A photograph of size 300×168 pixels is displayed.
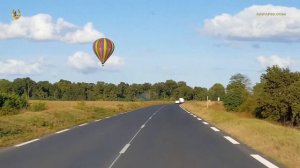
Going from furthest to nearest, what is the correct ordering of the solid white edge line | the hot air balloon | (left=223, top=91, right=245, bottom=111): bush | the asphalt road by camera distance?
(left=223, top=91, right=245, bottom=111): bush → the hot air balloon → the solid white edge line → the asphalt road

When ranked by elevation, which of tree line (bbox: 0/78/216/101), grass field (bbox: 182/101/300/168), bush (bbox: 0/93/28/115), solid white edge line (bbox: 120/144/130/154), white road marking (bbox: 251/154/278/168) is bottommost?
white road marking (bbox: 251/154/278/168)

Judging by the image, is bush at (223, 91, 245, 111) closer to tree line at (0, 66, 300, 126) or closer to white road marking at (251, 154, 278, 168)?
tree line at (0, 66, 300, 126)

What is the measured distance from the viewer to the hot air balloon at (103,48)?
5002 cm

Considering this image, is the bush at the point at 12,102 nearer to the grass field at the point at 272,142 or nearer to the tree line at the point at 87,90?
the grass field at the point at 272,142

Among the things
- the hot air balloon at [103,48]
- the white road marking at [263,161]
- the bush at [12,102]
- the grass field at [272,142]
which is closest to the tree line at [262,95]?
the bush at [12,102]

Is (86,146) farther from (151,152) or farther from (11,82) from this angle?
(11,82)

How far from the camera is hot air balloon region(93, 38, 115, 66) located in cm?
5002

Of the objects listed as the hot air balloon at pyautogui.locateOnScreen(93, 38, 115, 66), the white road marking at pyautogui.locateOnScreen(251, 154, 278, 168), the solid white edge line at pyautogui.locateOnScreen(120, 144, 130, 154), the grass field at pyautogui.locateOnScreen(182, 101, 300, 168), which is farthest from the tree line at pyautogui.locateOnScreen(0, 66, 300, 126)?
the white road marking at pyautogui.locateOnScreen(251, 154, 278, 168)

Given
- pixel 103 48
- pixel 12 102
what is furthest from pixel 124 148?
pixel 103 48

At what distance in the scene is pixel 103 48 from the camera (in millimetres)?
50156

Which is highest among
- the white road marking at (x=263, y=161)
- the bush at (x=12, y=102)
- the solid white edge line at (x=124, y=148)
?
the bush at (x=12, y=102)

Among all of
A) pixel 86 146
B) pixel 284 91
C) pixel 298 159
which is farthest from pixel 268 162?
pixel 284 91

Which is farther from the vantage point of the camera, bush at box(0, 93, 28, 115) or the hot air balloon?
the hot air balloon

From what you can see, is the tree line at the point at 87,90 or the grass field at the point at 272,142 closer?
the grass field at the point at 272,142
